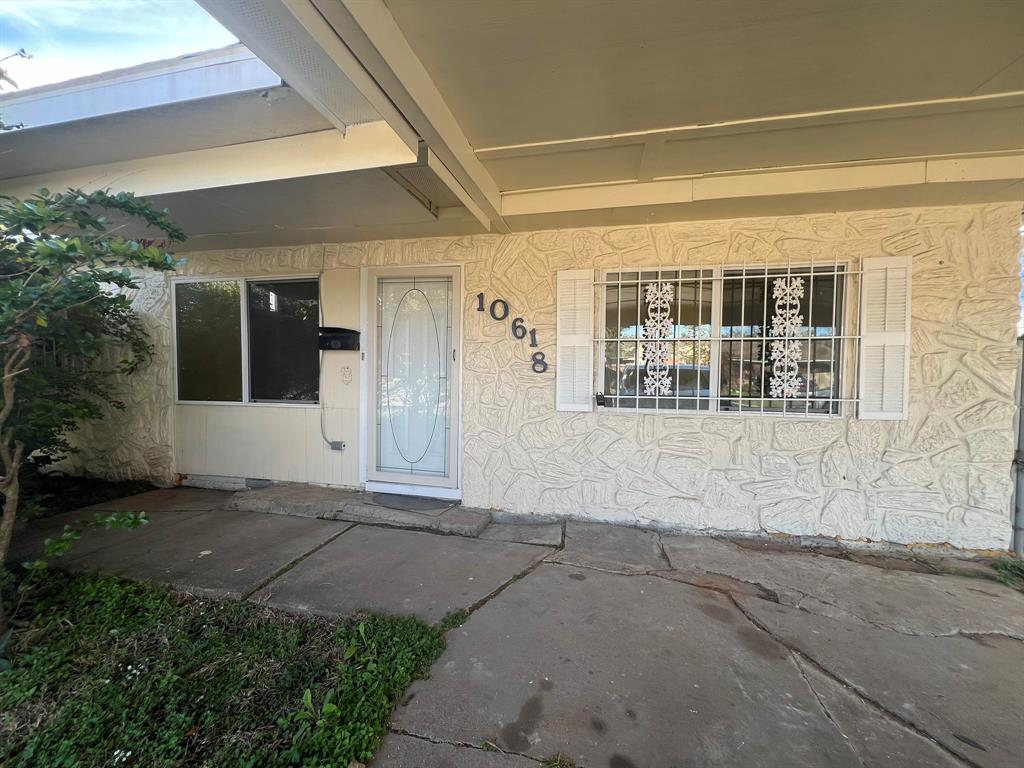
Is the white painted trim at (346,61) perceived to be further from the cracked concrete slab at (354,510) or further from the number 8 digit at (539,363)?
the cracked concrete slab at (354,510)

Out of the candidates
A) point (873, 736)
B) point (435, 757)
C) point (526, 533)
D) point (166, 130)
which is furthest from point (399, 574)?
point (166, 130)

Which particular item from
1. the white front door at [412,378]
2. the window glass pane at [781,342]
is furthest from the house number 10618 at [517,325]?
the window glass pane at [781,342]

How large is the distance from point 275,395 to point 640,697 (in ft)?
14.4

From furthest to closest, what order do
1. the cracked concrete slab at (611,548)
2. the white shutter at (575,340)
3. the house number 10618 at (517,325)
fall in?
the house number 10618 at (517,325)
the white shutter at (575,340)
the cracked concrete slab at (611,548)

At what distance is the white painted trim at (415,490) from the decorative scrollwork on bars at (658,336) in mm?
2124

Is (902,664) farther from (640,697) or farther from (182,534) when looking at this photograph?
(182,534)

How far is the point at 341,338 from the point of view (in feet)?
13.5

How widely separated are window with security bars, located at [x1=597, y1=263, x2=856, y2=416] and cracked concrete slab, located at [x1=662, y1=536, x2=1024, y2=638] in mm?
1162

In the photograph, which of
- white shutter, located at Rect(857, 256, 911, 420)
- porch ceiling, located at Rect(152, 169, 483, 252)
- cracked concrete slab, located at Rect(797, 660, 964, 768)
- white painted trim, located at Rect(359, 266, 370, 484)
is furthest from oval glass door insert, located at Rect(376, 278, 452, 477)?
white shutter, located at Rect(857, 256, 911, 420)

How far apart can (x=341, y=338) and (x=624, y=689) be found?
12.4 ft

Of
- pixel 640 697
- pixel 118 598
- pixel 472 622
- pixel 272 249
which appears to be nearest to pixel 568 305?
pixel 472 622

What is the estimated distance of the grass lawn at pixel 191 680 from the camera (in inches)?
56.3

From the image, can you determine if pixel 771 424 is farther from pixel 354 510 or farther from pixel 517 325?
pixel 354 510

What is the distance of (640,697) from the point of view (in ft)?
5.66
